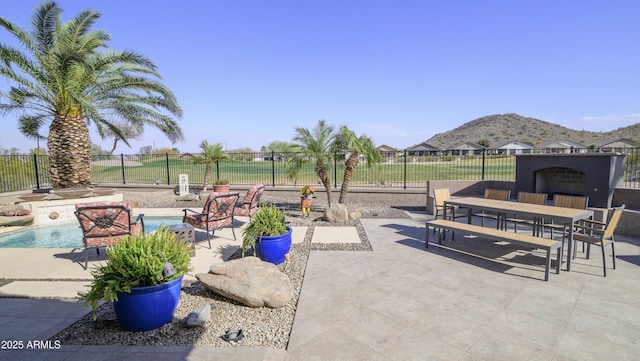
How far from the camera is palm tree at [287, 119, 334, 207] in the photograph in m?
9.75

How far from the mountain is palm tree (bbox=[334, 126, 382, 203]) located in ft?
252

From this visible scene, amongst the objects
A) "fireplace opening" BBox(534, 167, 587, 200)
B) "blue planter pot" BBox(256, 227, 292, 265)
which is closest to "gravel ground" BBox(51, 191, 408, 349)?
"blue planter pot" BBox(256, 227, 292, 265)

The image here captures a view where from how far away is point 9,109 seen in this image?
417 inches

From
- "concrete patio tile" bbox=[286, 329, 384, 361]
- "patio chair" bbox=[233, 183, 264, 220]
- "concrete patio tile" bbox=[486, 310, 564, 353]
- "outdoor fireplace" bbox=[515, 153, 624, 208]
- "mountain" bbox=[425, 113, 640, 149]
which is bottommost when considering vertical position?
"concrete patio tile" bbox=[486, 310, 564, 353]

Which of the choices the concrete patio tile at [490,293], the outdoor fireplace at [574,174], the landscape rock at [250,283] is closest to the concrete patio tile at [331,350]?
the landscape rock at [250,283]

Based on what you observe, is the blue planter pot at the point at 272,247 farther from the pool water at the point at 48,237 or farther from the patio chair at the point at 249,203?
the patio chair at the point at 249,203

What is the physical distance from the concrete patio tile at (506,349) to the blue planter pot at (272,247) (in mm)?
3042

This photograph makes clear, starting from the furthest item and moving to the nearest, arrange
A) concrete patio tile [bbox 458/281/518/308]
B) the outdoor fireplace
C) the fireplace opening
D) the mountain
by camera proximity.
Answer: the mountain < the fireplace opening < the outdoor fireplace < concrete patio tile [bbox 458/281/518/308]

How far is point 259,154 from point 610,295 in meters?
12.6

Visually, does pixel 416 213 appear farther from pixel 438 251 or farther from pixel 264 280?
pixel 264 280

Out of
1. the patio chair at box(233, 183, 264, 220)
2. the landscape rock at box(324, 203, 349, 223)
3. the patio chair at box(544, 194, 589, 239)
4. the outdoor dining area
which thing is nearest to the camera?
the outdoor dining area

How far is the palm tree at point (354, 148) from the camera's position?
30.4 feet

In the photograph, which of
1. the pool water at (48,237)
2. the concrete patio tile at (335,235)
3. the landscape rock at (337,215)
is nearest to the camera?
the concrete patio tile at (335,235)

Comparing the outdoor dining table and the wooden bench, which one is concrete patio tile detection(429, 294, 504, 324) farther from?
the outdoor dining table
